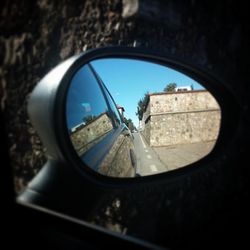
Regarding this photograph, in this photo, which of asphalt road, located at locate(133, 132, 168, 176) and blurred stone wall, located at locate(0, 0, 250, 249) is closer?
asphalt road, located at locate(133, 132, 168, 176)

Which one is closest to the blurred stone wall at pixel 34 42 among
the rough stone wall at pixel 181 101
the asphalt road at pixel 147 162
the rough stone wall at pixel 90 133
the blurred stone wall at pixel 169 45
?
the blurred stone wall at pixel 169 45

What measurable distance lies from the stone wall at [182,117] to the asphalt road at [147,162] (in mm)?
100

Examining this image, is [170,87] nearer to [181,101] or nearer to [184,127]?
[181,101]

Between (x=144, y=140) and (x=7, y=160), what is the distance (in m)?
0.85

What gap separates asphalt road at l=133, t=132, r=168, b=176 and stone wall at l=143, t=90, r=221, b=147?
0.33ft

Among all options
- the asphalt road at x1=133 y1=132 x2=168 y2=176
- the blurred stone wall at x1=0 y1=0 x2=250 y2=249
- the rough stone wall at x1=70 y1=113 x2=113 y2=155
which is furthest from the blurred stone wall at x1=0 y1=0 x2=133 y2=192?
the asphalt road at x1=133 y1=132 x2=168 y2=176

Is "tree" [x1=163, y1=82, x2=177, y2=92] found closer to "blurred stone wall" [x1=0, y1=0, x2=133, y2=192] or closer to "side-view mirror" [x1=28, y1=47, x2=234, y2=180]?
"side-view mirror" [x1=28, y1=47, x2=234, y2=180]

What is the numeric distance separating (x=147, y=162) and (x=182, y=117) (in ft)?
1.24

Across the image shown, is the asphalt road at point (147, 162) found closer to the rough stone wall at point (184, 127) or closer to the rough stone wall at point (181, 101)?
the rough stone wall at point (184, 127)

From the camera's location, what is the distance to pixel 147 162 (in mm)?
1994

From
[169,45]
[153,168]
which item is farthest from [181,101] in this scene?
[169,45]

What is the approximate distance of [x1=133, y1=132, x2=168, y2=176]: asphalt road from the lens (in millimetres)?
1929

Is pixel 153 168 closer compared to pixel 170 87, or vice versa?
pixel 170 87

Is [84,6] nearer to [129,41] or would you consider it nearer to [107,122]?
[129,41]
